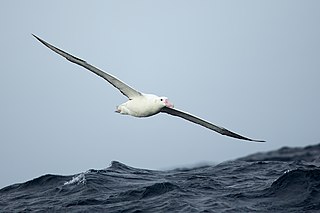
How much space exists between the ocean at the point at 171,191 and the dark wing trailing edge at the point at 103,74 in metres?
1.80

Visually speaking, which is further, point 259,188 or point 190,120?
point 190,120

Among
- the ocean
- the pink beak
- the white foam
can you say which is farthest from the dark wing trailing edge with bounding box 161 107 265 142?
the white foam

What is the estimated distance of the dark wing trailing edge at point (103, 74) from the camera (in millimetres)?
11789

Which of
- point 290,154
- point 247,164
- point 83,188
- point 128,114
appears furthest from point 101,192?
point 290,154

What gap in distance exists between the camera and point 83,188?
1291cm

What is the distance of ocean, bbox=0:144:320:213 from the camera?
36.9 ft

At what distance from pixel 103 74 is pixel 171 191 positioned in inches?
97.7

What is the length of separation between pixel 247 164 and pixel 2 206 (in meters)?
6.02

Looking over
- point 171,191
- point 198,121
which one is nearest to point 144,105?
point 198,121

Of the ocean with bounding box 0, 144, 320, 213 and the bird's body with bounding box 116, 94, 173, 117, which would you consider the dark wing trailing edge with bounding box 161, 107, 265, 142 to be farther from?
the ocean with bounding box 0, 144, 320, 213

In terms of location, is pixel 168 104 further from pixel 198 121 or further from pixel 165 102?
pixel 198 121

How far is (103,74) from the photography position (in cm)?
1216

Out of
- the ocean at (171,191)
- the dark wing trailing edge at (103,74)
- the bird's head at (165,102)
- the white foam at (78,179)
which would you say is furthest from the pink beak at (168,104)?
the white foam at (78,179)

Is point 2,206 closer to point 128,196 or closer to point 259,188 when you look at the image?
point 128,196
